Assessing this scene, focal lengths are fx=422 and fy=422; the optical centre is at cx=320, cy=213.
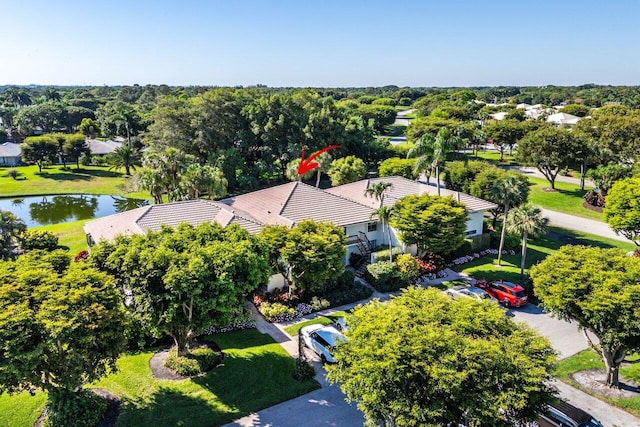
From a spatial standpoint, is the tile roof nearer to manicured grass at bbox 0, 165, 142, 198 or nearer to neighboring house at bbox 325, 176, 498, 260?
manicured grass at bbox 0, 165, 142, 198

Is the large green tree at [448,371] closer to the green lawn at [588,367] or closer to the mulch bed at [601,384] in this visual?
the green lawn at [588,367]

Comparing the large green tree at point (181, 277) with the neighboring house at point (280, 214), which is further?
the neighboring house at point (280, 214)

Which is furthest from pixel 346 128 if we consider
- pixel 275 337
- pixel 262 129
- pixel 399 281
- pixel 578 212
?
pixel 275 337

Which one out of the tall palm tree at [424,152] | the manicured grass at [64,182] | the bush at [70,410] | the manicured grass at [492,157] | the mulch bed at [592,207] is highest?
the tall palm tree at [424,152]

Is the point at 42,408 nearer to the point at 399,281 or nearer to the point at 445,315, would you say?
the point at 445,315

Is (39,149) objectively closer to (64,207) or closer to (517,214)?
(64,207)

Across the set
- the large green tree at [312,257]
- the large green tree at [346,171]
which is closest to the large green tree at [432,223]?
the large green tree at [312,257]

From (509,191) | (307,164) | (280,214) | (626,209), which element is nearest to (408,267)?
(509,191)

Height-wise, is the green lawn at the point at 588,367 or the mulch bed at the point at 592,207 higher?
the mulch bed at the point at 592,207
